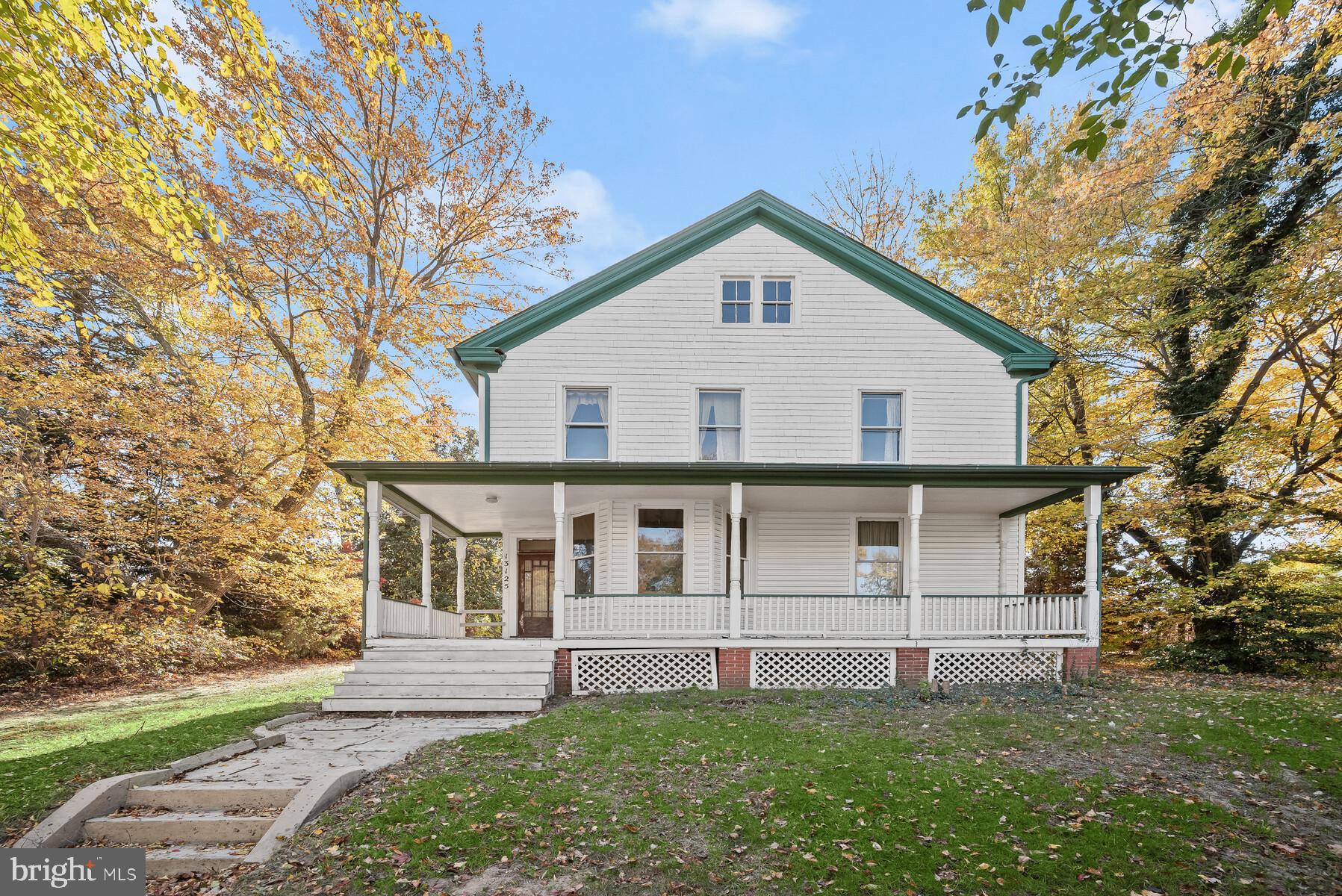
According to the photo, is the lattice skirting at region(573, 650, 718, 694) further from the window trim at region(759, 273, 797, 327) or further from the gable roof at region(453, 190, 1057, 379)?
the window trim at region(759, 273, 797, 327)

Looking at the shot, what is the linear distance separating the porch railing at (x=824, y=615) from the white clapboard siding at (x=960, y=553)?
187 centimetres

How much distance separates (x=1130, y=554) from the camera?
18.2 metres

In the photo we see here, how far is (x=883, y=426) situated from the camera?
1373cm

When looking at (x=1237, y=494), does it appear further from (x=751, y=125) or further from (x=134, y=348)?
(x=134, y=348)

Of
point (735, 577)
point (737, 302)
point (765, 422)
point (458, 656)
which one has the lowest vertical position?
point (458, 656)

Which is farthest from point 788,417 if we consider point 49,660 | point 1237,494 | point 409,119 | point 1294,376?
point 49,660

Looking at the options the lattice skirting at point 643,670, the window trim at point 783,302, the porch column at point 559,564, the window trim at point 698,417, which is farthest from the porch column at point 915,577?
the porch column at point 559,564

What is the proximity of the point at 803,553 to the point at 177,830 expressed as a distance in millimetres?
10608

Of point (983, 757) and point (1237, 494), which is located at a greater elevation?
point (1237, 494)

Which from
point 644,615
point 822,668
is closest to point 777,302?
point 644,615

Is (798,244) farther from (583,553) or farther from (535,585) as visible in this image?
(535,585)

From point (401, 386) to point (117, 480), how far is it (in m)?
7.22

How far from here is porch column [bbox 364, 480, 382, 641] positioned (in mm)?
11242

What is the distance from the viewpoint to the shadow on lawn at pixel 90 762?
5.61m
